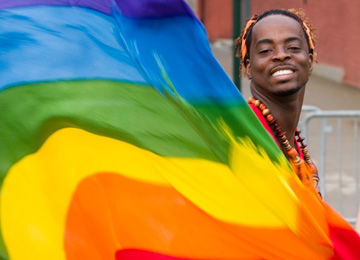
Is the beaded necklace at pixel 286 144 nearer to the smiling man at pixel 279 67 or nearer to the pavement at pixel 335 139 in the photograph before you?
A: the smiling man at pixel 279 67

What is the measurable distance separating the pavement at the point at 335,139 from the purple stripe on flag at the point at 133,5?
4.00 metres

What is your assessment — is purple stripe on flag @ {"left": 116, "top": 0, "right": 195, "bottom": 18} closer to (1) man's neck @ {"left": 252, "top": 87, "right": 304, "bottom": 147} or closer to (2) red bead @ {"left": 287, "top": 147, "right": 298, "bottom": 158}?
(1) man's neck @ {"left": 252, "top": 87, "right": 304, "bottom": 147}

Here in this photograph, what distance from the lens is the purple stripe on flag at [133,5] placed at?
74.2 inches

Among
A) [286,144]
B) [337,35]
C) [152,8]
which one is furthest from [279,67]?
[337,35]

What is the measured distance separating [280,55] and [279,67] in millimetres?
41

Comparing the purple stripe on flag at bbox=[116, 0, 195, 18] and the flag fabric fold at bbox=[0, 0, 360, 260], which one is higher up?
the purple stripe on flag at bbox=[116, 0, 195, 18]

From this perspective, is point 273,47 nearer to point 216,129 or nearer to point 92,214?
point 216,129

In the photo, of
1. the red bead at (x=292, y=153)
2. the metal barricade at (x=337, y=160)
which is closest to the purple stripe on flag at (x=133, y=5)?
the red bead at (x=292, y=153)

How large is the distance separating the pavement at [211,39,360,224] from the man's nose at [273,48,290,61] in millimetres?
3389

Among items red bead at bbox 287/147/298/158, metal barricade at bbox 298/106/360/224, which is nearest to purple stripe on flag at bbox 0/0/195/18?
red bead at bbox 287/147/298/158

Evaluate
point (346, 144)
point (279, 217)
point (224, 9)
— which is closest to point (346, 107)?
point (346, 144)

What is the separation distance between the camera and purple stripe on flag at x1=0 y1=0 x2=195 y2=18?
74.2 inches

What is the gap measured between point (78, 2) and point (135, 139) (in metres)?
0.37

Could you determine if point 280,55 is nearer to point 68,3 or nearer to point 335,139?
point 68,3
